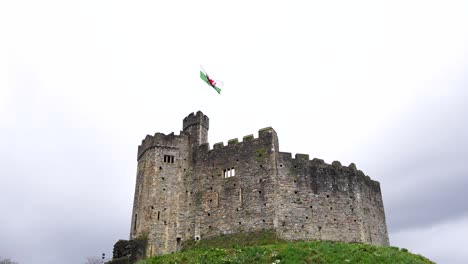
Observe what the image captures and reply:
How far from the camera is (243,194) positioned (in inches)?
1565

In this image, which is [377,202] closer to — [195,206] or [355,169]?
[355,169]

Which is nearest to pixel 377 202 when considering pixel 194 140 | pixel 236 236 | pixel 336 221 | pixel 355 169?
pixel 355 169

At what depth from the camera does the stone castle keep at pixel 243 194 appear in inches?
1519

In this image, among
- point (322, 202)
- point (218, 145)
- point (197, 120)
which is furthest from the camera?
point (197, 120)

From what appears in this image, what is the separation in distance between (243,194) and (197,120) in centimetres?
949

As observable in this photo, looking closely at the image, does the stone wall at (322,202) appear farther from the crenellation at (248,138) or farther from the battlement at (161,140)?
the battlement at (161,140)

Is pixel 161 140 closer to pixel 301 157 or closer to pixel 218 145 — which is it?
pixel 218 145

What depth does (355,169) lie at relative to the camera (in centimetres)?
4341

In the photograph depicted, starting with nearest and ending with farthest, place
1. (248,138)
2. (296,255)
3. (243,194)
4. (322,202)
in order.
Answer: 1. (296,255)
2. (243,194)
3. (322,202)
4. (248,138)

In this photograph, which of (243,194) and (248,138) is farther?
(248,138)

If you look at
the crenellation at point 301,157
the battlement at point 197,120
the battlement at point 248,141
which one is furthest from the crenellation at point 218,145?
the crenellation at point 301,157

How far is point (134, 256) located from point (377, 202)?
949 inches

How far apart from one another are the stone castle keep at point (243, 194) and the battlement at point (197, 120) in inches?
59.3

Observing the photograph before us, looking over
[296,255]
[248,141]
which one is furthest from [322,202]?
[296,255]
